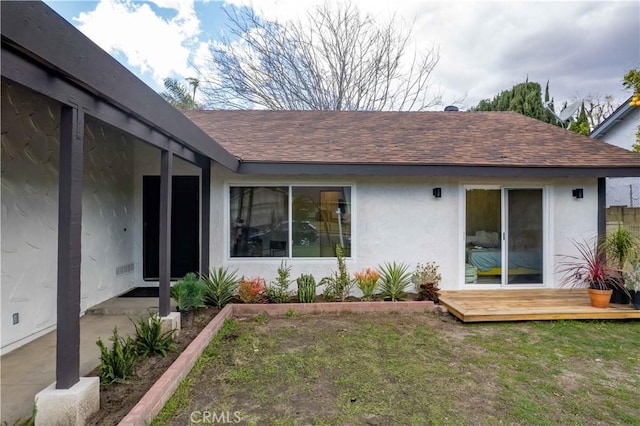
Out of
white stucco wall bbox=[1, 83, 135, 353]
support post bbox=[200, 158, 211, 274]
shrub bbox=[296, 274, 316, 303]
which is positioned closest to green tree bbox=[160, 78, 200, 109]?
white stucco wall bbox=[1, 83, 135, 353]

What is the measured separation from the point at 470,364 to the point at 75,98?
452 centimetres

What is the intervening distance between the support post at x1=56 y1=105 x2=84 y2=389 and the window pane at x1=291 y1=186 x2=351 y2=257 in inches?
167

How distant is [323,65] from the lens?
54.9 feet

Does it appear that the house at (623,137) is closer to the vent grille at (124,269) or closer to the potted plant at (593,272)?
the potted plant at (593,272)

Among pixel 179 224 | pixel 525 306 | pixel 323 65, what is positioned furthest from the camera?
pixel 323 65

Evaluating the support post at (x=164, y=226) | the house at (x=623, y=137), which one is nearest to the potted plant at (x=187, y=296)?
the support post at (x=164, y=226)

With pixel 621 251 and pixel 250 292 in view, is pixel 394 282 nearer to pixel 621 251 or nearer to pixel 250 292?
pixel 250 292

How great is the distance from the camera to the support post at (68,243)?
2.35 meters

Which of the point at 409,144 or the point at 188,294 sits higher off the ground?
the point at 409,144

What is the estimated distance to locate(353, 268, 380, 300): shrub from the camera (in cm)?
600

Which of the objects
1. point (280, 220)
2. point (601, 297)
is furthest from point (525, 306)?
point (280, 220)

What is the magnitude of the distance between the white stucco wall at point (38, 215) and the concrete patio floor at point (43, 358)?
221 millimetres

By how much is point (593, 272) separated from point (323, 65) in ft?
48.0

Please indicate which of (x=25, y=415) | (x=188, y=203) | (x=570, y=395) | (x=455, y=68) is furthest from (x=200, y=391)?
(x=455, y=68)
